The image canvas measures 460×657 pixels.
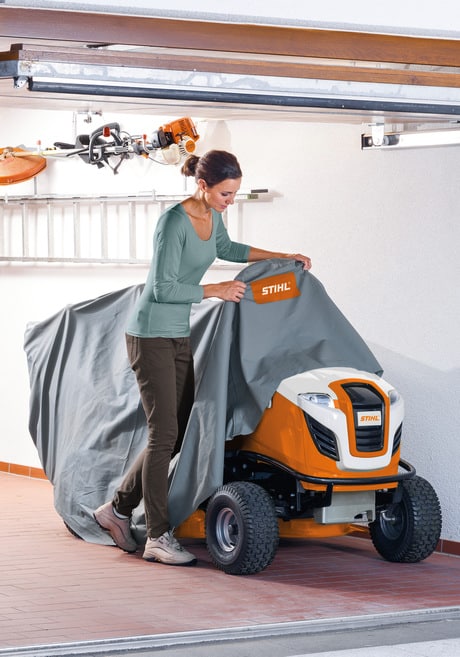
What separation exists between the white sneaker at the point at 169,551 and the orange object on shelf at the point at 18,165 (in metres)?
3.04

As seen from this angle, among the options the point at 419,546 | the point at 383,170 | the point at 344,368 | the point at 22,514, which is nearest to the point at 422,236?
the point at 383,170

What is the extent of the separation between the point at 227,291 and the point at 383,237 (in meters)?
1.20

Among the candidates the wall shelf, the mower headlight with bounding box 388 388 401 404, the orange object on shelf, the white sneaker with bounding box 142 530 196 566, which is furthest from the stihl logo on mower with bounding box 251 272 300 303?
the orange object on shelf

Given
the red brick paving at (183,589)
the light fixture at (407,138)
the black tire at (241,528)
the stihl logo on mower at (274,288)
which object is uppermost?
the light fixture at (407,138)

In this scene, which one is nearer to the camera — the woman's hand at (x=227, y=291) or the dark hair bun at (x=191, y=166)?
the woman's hand at (x=227, y=291)

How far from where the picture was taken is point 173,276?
5547mm

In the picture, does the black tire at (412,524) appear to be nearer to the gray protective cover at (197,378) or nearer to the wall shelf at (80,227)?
the gray protective cover at (197,378)

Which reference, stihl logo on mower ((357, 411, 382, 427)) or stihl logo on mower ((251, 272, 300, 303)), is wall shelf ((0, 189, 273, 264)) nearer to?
A: stihl logo on mower ((251, 272, 300, 303))

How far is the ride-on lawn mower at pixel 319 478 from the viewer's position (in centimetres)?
546

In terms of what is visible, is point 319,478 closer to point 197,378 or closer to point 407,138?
point 197,378

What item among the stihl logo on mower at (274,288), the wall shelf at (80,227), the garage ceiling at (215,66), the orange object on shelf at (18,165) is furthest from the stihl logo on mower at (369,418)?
the orange object on shelf at (18,165)

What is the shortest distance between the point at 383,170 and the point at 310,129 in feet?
1.70

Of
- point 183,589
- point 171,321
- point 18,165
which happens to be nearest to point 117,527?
point 183,589

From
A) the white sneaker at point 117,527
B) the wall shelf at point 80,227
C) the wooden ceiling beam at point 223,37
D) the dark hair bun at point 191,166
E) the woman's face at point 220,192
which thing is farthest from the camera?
the wall shelf at point 80,227
